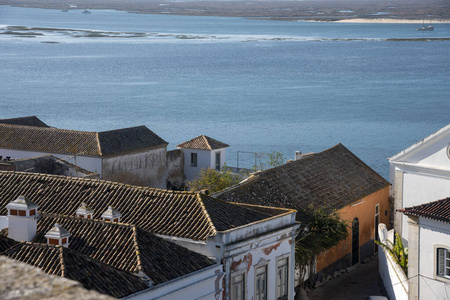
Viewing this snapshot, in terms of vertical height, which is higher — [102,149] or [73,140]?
[73,140]

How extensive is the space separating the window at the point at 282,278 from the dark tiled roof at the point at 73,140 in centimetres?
1869

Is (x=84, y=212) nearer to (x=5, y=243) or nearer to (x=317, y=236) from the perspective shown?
(x=5, y=243)

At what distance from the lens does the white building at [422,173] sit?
90.2 ft

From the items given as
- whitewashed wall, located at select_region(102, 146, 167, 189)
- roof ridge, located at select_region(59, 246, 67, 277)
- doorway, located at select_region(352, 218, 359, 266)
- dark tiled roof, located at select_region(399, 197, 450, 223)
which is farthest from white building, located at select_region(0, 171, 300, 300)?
whitewashed wall, located at select_region(102, 146, 167, 189)

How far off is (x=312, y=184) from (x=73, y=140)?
13.1m

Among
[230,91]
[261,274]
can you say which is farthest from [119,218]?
[230,91]

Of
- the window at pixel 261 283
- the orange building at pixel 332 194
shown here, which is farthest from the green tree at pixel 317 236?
the window at pixel 261 283

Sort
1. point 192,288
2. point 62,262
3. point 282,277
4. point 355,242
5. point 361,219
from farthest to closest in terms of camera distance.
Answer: point 361,219 → point 355,242 → point 282,277 → point 192,288 → point 62,262

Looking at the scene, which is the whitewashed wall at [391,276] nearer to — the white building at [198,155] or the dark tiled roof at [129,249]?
the dark tiled roof at [129,249]

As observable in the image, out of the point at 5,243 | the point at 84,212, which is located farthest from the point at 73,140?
the point at 5,243

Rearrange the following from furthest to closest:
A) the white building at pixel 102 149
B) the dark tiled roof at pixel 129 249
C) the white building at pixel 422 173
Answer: the white building at pixel 102 149 < the white building at pixel 422 173 < the dark tiled roof at pixel 129 249

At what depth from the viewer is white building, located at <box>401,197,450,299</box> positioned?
22.9m

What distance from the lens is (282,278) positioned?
20.8m

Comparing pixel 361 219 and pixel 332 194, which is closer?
pixel 332 194
